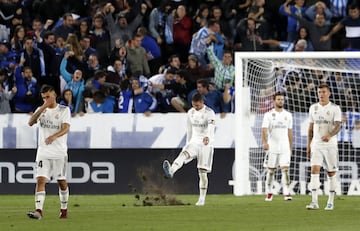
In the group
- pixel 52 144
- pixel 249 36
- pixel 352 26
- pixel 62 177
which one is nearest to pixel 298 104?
pixel 249 36

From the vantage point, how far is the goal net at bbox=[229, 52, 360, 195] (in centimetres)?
2702

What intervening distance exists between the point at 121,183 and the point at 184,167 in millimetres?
1538

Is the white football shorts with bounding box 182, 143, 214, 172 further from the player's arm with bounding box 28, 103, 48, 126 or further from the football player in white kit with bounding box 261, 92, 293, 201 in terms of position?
the player's arm with bounding box 28, 103, 48, 126

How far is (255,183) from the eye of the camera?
89.4 feet

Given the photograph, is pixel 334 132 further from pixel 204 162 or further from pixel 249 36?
pixel 249 36

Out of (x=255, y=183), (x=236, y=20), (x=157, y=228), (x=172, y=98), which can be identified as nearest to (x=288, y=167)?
(x=255, y=183)

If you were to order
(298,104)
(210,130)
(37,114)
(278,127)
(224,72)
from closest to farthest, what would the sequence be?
1. (37,114)
2. (210,130)
3. (278,127)
4. (298,104)
5. (224,72)

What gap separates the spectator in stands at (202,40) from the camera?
2936 centimetres

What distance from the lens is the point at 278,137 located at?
26.0 metres

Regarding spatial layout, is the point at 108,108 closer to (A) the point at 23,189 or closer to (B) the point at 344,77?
(A) the point at 23,189

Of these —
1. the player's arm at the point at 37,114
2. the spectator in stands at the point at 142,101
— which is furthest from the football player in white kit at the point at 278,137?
the player's arm at the point at 37,114

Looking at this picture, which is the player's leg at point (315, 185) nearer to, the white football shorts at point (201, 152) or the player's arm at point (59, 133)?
the white football shorts at point (201, 152)

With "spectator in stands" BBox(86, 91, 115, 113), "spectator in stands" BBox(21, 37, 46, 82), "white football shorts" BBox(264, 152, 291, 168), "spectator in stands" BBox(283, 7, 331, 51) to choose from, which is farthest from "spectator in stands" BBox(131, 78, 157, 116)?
"spectator in stands" BBox(283, 7, 331, 51)

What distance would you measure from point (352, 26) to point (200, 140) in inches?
302
